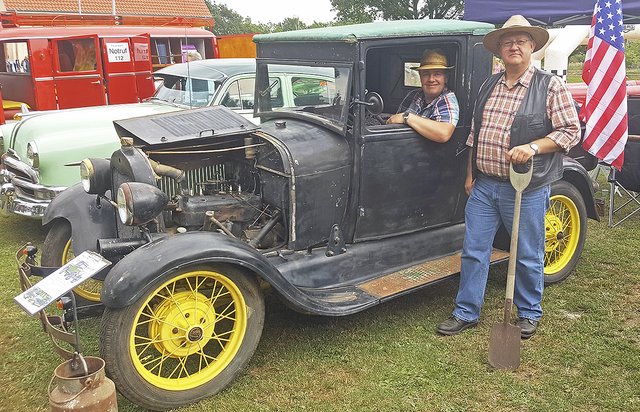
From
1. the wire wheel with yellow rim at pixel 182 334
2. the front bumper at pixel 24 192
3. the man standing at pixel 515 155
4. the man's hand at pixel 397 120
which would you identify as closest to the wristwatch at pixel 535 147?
the man standing at pixel 515 155

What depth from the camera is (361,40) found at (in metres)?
3.39

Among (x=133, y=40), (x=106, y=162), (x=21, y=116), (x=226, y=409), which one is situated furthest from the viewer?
(x=133, y=40)

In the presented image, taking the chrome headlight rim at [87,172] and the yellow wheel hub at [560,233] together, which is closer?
the chrome headlight rim at [87,172]

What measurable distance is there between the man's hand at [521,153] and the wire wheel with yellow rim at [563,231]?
3.64 feet

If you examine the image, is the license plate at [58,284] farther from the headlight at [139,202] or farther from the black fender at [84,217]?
the black fender at [84,217]

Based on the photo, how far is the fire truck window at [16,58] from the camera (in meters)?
9.11

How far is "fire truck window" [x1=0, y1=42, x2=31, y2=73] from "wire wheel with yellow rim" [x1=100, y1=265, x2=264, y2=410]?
742 centimetres

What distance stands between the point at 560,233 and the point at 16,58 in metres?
8.84

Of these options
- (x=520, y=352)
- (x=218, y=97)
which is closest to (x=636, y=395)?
(x=520, y=352)

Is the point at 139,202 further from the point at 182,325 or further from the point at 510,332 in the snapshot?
the point at 510,332

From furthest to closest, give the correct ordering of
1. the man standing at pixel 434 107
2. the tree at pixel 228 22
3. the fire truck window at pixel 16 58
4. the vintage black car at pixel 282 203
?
the tree at pixel 228 22
the fire truck window at pixel 16 58
the man standing at pixel 434 107
the vintage black car at pixel 282 203

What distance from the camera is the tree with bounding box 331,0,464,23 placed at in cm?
3975

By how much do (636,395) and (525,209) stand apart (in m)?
1.12

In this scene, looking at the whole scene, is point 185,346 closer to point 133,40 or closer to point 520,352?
point 520,352
